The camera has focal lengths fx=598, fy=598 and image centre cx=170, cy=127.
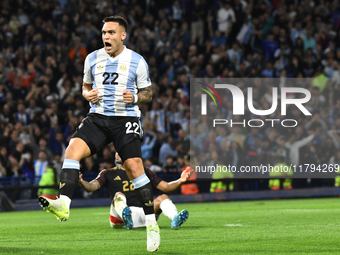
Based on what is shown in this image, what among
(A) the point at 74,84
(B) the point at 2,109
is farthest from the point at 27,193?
(A) the point at 74,84

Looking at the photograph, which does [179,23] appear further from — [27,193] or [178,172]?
[27,193]

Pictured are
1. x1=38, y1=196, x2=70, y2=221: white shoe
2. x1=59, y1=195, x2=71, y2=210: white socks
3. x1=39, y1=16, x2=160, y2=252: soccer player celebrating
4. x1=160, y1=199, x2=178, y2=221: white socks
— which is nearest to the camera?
x1=38, y1=196, x2=70, y2=221: white shoe

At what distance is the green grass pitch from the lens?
665 centimetres

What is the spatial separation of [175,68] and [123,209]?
12.3m

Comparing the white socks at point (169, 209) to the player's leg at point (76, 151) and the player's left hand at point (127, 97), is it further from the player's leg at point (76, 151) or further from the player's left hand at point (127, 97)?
the player's left hand at point (127, 97)

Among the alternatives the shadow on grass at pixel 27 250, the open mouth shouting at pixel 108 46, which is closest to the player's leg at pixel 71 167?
the shadow on grass at pixel 27 250

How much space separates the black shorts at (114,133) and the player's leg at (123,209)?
2.42 m

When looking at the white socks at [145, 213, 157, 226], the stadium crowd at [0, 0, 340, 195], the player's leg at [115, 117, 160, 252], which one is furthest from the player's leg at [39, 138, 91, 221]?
the stadium crowd at [0, 0, 340, 195]

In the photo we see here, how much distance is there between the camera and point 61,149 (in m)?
16.9

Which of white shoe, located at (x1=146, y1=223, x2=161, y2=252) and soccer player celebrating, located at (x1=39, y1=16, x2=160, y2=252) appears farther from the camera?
soccer player celebrating, located at (x1=39, y1=16, x2=160, y2=252)

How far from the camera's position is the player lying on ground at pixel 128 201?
29.0 feet

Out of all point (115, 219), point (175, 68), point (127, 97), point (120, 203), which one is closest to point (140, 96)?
point (127, 97)

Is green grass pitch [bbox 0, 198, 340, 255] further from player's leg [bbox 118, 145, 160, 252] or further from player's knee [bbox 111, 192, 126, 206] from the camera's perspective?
player's knee [bbox 111, 192, 126, 206]

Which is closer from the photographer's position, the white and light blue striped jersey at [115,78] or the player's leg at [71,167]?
the player's leg at [71,167]
